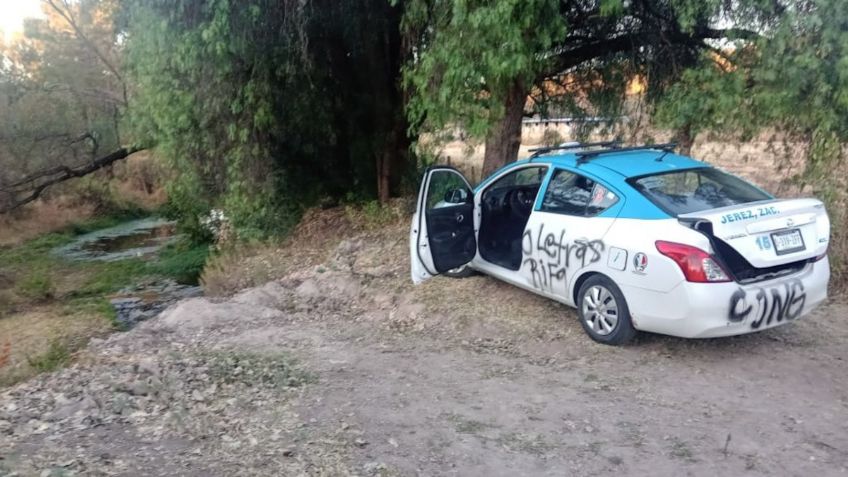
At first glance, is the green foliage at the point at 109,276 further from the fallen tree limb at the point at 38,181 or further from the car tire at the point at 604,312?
the car tire at the point at 604,312

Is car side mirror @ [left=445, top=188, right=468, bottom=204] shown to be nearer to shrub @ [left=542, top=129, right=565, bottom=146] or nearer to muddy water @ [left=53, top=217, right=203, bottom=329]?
shrub @ [left=542, top=129, right=565, bottom=146]

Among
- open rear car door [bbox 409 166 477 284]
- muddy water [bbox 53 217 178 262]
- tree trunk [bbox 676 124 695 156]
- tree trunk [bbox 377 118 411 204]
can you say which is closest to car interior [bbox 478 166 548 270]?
open rear car door [bbox 409 166 477 284]

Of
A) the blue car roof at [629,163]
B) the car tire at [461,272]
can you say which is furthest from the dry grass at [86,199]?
the blue car roof at [629,163]

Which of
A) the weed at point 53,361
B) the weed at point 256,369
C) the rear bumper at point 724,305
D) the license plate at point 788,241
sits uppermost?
the license plate at point 788,241

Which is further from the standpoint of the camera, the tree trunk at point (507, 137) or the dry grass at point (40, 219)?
the dry grass at point (40, 219)

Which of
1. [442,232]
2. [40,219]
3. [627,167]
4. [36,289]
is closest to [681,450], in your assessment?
[627,167]

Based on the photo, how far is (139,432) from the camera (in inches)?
192

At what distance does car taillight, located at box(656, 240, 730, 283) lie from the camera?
568 cm

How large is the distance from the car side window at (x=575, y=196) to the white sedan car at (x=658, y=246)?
0.03ft

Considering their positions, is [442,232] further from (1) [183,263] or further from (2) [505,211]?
(1) [183,263]

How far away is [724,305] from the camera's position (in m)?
5.72

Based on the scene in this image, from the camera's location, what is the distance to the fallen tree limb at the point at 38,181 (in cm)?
2125

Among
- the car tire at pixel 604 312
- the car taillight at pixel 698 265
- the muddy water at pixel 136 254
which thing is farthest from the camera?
the muddy water at pixel 136 254

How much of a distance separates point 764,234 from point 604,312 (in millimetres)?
1490
